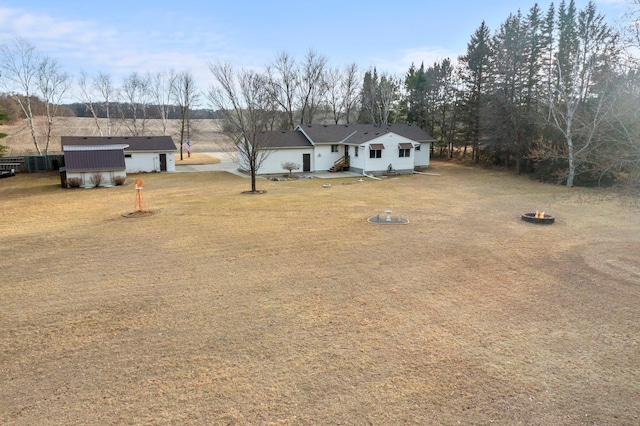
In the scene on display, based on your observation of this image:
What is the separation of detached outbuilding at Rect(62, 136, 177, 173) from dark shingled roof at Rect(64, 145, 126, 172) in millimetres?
6949

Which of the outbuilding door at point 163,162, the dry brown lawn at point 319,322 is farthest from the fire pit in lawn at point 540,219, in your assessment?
the outbuilding door at point 163,162

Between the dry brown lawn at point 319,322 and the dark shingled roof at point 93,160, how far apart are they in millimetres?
11628

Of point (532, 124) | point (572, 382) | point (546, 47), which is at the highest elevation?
point (546, 47)

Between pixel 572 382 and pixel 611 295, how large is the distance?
3.79 meters

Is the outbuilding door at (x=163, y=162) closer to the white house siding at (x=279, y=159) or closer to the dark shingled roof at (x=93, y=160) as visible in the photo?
the white house siding at (x=279, y=159)

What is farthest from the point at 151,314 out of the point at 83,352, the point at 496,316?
the point at 496,316

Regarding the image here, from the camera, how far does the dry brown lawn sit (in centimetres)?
465

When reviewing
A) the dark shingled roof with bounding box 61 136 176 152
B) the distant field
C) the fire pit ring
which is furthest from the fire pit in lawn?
the distant field

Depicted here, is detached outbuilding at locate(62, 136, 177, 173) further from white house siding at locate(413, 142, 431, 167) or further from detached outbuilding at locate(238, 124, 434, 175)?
white house siding at locate(413, 142, 431, 167)

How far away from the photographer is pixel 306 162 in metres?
32.4

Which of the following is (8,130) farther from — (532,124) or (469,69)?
(532,124)

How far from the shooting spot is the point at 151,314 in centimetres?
694

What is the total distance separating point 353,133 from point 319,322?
93.2 ft

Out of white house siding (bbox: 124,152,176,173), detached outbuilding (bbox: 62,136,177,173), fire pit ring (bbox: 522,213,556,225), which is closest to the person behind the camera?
fire pit ring (bbox: 522,213,556,225)
